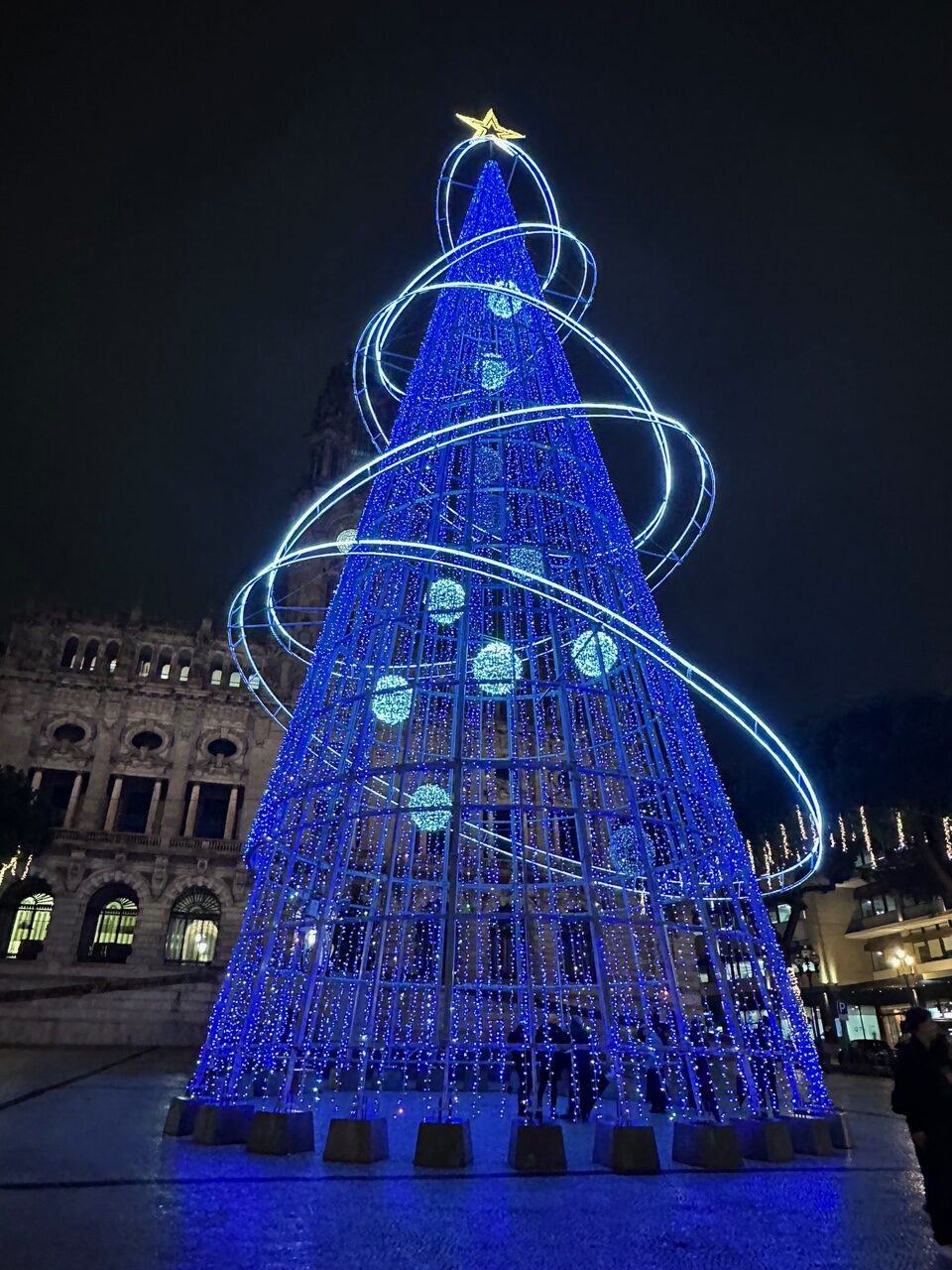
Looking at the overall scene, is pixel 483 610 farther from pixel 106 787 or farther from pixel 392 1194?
pixel 106 787

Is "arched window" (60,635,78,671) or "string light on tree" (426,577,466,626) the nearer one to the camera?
"string light on tree" (426,577,466,626)

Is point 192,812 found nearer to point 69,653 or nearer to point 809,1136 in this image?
point 69,653

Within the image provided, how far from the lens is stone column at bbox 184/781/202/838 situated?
39.7m

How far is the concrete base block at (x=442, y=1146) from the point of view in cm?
786

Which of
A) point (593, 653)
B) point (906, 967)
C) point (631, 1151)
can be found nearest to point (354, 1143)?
point (631, 1151)

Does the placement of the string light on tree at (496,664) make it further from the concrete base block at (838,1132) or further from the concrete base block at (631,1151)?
the concrete base block at (838,1132)

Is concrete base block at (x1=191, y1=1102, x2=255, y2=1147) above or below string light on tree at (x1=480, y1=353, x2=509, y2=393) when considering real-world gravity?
below

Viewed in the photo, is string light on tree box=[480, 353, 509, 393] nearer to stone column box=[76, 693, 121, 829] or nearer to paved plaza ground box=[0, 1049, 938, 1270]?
paved plaza ground box=[0, 1049, 938, 1270]

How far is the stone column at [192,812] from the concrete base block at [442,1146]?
3464 centimetres

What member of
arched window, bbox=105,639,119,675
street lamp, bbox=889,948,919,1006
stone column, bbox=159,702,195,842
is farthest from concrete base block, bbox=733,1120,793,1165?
arched window, bbox=105,639,119,675

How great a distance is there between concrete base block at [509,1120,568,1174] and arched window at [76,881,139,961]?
34376mm

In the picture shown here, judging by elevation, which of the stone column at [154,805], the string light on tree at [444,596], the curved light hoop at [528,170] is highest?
the curved light hoop at [528,170]

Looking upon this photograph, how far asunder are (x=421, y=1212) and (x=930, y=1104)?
13.2 feet

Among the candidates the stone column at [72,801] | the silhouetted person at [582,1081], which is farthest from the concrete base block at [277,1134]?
the stone column at [72,801]
